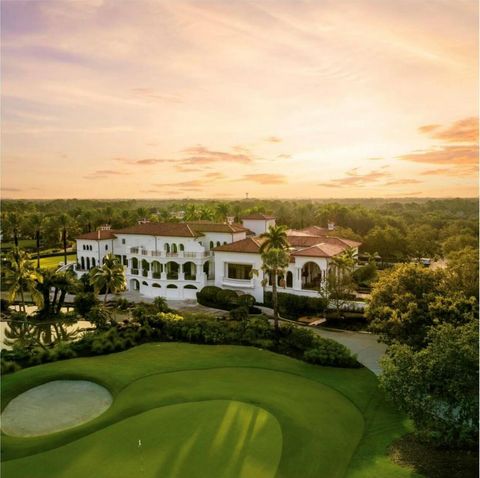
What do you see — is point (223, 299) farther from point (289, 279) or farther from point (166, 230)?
point (166, 230)

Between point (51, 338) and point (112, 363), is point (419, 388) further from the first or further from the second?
point (51, 338)

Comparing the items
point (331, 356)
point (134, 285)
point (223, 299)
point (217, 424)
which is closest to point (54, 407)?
point (217, 424)

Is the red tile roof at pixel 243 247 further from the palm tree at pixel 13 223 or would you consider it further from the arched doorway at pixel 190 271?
the palm tree at pixel 13 223

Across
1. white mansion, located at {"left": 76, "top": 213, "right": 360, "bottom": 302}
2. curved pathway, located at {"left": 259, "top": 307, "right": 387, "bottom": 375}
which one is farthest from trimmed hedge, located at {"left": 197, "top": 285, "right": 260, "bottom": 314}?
curved pathway, located at {"left": 259, "top": 307, "right": 387, "bottom": 375}

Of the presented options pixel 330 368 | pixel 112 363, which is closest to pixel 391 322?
pixel 330 368

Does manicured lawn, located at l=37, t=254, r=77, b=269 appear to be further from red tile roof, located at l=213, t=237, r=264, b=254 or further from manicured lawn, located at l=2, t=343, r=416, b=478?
manicured lawn, located at l=2, t=343, r=416, b=478
